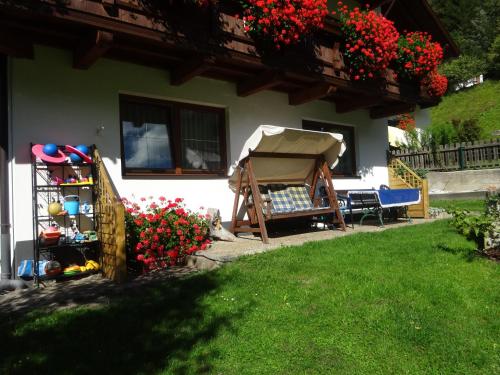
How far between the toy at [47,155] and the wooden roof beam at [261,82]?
3522mm

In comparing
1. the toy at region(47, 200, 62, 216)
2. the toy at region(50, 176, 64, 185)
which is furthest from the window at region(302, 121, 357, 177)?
the toy at region(47, 200, 62, 216)

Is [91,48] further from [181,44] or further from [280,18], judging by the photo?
[280,18]

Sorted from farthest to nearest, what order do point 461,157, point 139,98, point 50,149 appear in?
Result: point 461,157
point 139,98
point 50,149

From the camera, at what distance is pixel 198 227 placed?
6.08 metres

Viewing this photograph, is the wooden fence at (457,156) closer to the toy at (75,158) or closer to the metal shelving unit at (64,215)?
the metal shelving unit at (64,215)

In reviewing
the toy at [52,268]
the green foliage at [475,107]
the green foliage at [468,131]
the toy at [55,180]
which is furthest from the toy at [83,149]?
the green foliage at [475,107]

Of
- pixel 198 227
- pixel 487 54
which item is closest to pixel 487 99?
pixel 487 54

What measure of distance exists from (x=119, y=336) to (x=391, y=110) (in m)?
8.77

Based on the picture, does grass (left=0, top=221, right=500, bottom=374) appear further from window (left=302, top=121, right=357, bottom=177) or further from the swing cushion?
window (left=302, top=121, right=357, bottom=177)

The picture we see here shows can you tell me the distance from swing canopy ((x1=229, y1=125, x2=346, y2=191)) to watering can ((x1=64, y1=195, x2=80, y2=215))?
2.72m

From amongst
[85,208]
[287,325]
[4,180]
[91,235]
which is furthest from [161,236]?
[287,325]

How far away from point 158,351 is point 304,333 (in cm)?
109

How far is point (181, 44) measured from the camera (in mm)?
5504

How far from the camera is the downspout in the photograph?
16.6ft
